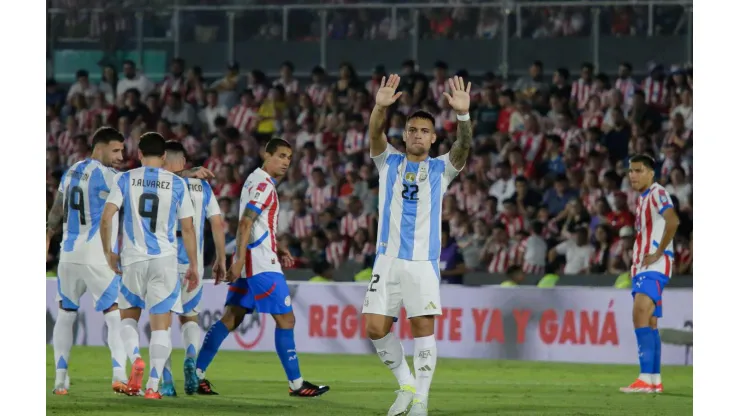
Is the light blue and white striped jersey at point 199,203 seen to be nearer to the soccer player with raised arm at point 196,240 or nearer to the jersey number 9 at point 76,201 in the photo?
the soccer player with raised arm at point 196,240

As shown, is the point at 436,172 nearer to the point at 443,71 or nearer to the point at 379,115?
the point at 379,115

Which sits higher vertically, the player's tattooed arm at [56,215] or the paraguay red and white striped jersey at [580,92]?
the paraguay red and white striped jersey at [580,92]

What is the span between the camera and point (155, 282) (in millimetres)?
9523

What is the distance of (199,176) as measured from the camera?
403 inches

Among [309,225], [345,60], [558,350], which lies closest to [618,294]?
[558,350]

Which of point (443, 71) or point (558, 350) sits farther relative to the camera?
point (443, 71)

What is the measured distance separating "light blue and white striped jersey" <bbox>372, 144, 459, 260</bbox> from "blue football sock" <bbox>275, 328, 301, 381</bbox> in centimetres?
169

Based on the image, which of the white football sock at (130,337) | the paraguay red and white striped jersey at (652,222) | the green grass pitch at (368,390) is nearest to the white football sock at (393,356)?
the green grass pitch at (368,390)

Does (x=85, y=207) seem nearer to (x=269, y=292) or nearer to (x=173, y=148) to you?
(x=173, y=148)

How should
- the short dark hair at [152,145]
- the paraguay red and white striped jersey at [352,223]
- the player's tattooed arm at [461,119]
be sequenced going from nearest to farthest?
the player's tattooed arm at [461,119] < the short dark hair at [152,145] < the paraguay red and white striped jersey at [352,223]

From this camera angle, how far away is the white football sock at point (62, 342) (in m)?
10.0

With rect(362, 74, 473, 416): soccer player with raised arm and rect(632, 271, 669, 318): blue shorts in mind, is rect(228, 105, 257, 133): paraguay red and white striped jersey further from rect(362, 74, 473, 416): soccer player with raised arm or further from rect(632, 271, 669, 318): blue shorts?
rect(362, 74, 473, 416): soccer player with raised arm

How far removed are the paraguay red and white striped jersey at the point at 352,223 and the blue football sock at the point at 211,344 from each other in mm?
7444

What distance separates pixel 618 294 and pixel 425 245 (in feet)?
20.2
